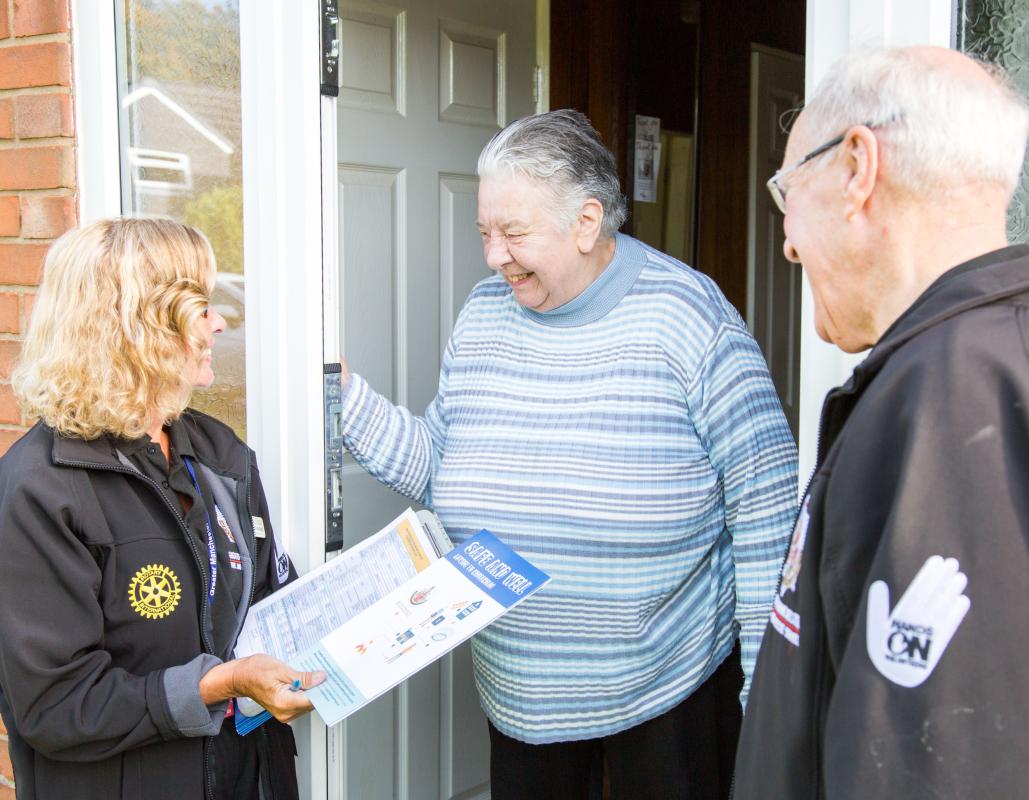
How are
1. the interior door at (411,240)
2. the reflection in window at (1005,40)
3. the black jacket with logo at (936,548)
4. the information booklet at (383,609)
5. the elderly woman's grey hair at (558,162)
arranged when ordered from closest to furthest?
the black jacket with logo at (936,548), the reflection in window at (1005,40), the information booklet at (383,609), the elderly woman's grey hair at (558,162), the interior door at (411,240)

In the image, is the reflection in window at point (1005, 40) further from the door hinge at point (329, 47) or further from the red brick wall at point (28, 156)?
the red brick wall at point (28, 156)

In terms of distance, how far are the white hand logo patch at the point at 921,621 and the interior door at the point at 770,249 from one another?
10.0ft

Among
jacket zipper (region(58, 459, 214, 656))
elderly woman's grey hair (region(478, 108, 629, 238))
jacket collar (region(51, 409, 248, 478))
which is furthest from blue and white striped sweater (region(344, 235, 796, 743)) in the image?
jacket zipper (region(58, 459, 214, 656))

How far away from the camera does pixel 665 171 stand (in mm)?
3826

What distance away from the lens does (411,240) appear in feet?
9.12

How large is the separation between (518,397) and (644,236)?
6.50 feet

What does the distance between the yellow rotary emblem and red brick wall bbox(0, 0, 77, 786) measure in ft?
3.71

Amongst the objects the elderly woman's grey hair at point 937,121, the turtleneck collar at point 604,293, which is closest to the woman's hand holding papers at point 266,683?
the turtleneck collar at point 604,293

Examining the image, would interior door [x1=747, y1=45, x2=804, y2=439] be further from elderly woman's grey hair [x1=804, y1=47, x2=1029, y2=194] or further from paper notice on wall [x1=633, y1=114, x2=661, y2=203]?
elderly woman's grey hair [x1=804, y1=47, x2=1029, y2=194]

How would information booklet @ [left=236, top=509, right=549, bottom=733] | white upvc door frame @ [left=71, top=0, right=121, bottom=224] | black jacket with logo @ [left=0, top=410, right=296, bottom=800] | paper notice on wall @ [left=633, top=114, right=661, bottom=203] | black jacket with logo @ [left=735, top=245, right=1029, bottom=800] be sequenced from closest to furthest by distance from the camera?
1. black jacket with logo @ [left=735, top=245, right=1029, bottom=800]
2. black jacket with logo @ [left=0, top=410, right=296, bottom=800]
3. information booklet @ [left=236, top=509, right=549, bottom=733]
4. white upvc door frame @ [left=71, top=0, right=121, bottom=224]
5. paper notice on wall @ [left=633, top=114, right=661, bottom=203]

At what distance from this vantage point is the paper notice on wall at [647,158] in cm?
367

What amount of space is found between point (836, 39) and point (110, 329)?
117cm

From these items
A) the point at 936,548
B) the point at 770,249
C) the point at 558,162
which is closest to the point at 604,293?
the point at 558,162

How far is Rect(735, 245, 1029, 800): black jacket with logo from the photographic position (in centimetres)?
80
